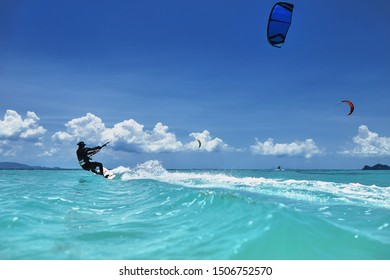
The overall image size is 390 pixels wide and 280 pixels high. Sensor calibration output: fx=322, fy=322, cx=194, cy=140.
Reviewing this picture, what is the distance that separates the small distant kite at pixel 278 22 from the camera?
30.4 feet

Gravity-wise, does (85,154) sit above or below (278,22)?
below

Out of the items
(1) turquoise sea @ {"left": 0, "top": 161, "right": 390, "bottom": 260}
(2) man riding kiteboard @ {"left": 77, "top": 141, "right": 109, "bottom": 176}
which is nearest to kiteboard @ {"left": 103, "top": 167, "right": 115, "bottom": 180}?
(2) man riding kiteboard @ {"left": 77, "top": 141, "right": 109, "bottom": 176}

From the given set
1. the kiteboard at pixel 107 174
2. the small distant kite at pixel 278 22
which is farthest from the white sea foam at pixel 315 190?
the small distant kite at pixel 278 22

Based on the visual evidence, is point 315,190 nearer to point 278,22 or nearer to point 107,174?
point 278,22

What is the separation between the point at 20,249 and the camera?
15.9 feet

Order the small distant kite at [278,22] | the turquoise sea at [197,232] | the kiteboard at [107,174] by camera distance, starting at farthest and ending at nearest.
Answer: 1. the kiteboard at [107,174]
2. the small distant kite at [278,22]
3. the turquoise sea at [197,232]

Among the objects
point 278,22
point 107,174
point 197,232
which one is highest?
point 278,22

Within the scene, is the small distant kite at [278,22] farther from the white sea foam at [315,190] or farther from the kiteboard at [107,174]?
the kiteboard at [107,174]

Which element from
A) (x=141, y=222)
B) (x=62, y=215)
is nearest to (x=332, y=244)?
(x=141, y=222)

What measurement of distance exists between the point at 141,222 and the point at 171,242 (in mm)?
1728

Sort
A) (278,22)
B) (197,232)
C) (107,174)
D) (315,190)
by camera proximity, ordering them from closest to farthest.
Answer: (197,232) < (278,22) < (315,190) < (107,174)

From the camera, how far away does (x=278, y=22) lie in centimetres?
941

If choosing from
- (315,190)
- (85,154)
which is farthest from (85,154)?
(315,190)
